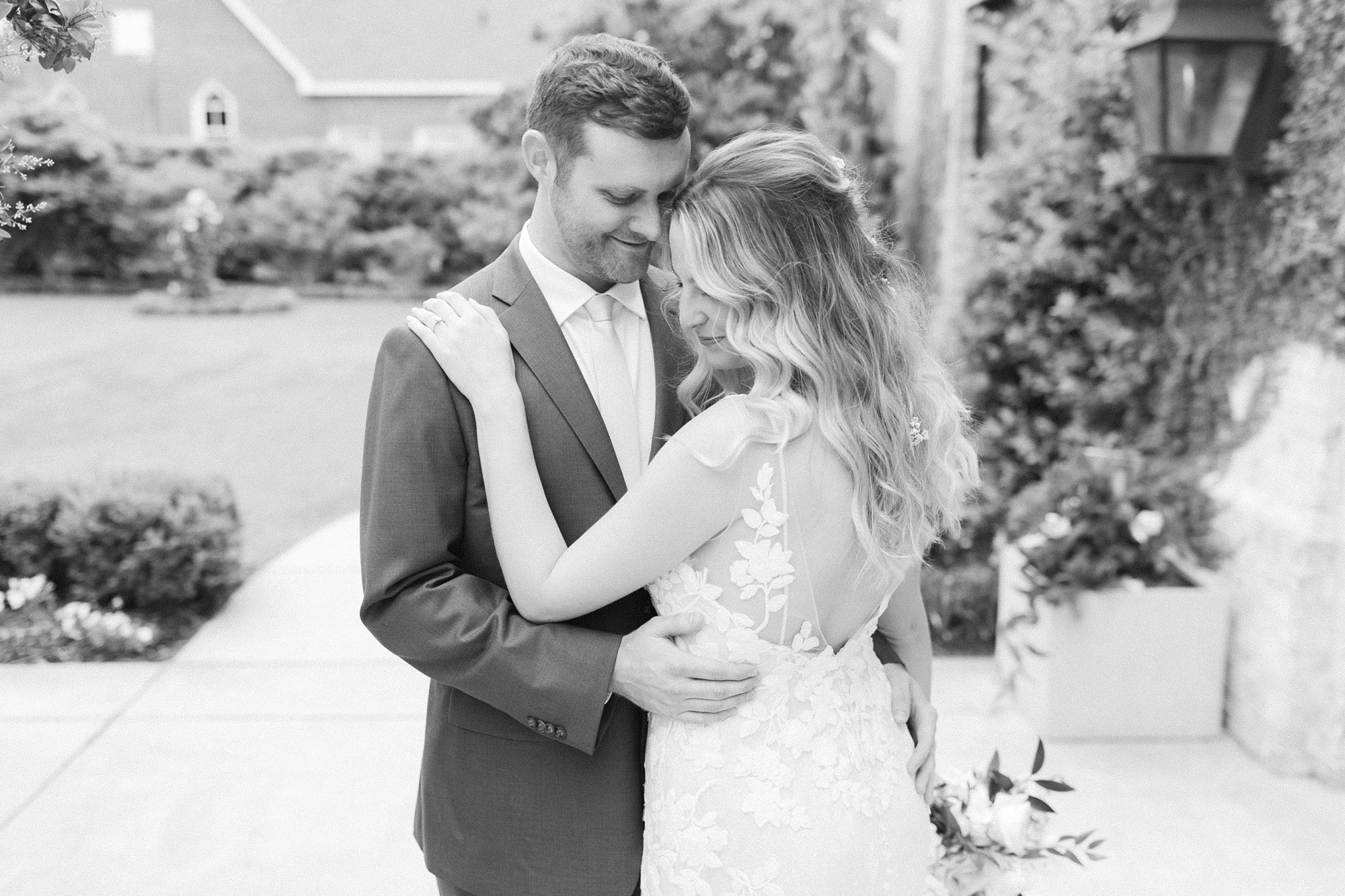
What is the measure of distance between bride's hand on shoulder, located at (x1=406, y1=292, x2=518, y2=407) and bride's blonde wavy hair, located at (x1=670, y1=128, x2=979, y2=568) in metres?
0.30

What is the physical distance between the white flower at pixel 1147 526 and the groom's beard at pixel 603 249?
9.74 ft

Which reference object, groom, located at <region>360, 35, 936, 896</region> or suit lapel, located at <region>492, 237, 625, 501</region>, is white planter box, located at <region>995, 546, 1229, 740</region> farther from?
suit lapel, located at <region>492, 237, 625, 501</region>

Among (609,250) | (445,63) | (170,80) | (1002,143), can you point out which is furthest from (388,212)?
(609,250)

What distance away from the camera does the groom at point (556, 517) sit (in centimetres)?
179

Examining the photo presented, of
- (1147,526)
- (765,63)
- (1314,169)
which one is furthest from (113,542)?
(765,63)

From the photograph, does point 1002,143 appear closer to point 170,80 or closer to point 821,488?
point 821,488

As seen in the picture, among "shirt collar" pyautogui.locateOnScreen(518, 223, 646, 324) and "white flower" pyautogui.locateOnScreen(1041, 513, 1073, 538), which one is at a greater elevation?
"shirt collar" pyautogui.locateOnScreen(518, 223, 646, 324)

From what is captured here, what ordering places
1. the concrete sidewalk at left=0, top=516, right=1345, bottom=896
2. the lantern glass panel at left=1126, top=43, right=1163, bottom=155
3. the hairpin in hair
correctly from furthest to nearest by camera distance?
the lantern glass panel at left=1126, top=43, right=1163, bottom=155, the concrete sidewalk at left=0, top=516, right=1345, bottom=896, the hairpin in hair

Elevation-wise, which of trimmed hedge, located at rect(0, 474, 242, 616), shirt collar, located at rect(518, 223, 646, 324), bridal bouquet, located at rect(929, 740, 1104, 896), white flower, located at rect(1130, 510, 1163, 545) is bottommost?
trimmed hedge, located at rect(0, 474, 242, 616)

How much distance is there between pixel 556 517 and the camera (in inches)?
75.3

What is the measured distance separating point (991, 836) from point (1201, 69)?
2.84 metres

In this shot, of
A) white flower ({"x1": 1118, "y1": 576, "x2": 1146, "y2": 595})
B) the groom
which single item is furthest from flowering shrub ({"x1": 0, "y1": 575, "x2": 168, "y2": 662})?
white flower ({"x1": 1118, "y1": 576, "x2": 1146, "y2": 595})

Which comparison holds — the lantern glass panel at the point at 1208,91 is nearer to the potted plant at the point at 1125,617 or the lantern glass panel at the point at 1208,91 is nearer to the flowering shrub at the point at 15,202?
the potted plant at the point at 1125,617

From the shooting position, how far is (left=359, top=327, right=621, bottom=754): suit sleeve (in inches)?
70.4
